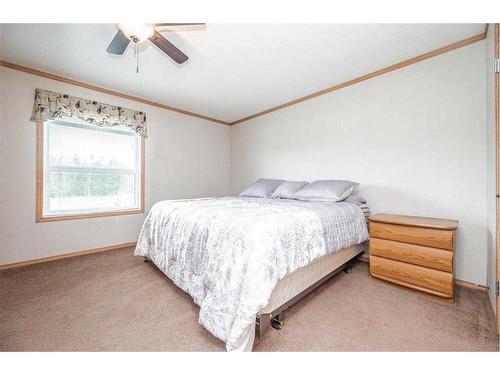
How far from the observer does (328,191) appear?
7.64ft

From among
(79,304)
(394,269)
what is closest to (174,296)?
(79,304)

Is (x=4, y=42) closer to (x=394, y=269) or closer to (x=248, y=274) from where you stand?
(x=248, y=274)

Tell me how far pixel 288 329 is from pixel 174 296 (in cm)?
97

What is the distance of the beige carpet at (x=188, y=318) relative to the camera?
1182mm

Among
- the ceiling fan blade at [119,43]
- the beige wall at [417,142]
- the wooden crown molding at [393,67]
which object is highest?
the wooden crown molding at [393,67]

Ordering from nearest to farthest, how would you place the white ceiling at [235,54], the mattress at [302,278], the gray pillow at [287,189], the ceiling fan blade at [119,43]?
the mattress at [302,278]
the ceiling fan blade at [119,43]
the white ceiling at [235,54]
the gray pillow at [287,189]

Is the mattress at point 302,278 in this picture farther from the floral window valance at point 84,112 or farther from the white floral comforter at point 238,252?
the floral window valance at point 84,112

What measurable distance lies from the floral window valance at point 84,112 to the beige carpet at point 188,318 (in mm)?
1850

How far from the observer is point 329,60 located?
7.16 ft

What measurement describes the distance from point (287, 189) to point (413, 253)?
149 cm

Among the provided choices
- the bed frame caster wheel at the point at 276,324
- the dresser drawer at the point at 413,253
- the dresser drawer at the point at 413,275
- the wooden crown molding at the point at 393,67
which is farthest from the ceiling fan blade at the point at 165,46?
the dresser drawer at the point at 413,275

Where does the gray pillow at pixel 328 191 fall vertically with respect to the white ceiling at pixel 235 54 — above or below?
below

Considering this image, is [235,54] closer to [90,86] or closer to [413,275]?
[90,86]

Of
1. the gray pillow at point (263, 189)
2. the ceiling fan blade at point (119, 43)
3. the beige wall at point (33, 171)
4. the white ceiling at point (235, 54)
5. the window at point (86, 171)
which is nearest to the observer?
the ceiling fan blade at point (119, 43)
